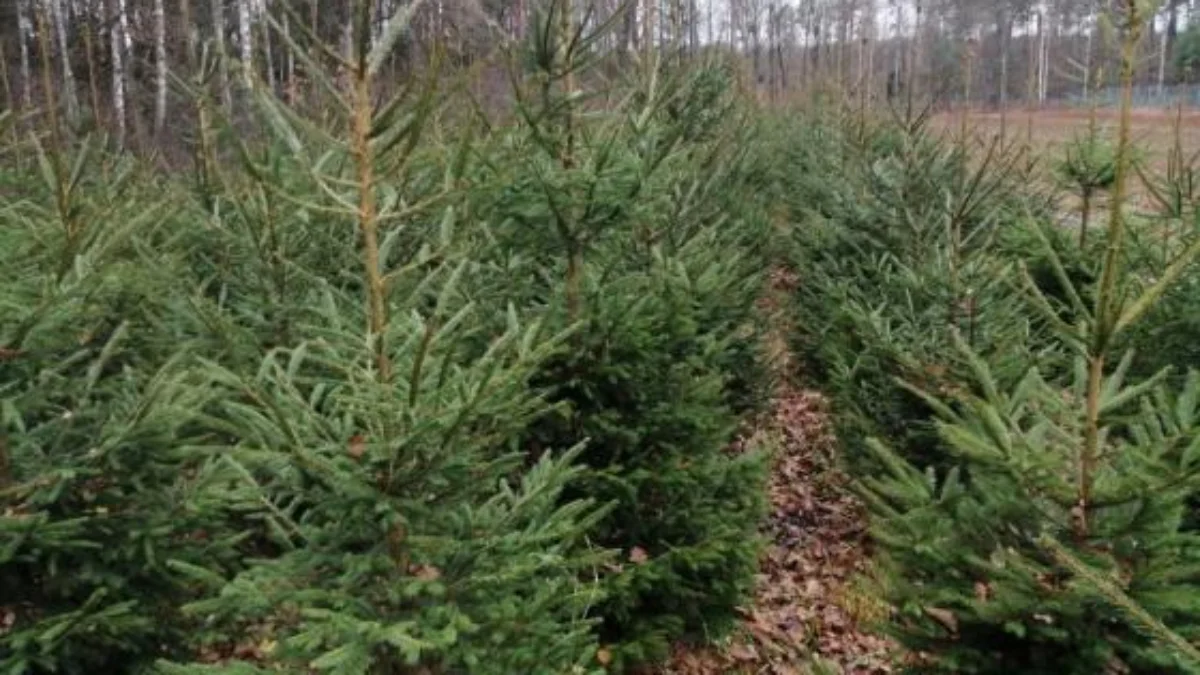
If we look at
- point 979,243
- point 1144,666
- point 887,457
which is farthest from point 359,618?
point 979,243

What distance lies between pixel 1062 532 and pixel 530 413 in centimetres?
184

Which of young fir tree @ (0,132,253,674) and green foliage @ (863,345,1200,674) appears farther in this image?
young fir tree @ (0,132,253,674)

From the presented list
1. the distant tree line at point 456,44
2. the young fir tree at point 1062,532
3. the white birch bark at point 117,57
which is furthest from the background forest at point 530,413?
the white birch bark at point 117,57

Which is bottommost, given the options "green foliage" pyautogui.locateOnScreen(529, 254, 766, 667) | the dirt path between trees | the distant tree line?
the dirt path between trees

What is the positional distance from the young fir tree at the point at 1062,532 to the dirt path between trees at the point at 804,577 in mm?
956

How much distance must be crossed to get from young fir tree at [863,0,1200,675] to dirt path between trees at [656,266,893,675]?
3.14ft

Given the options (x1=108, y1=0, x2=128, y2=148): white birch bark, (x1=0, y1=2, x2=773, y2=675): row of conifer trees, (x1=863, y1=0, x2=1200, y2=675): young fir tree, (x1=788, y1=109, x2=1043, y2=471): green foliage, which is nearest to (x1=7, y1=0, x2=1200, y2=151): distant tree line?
(x1=108, y1=0, x2=128, y2=148): white birch bark

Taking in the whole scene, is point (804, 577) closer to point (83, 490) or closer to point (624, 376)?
point (624, 376)

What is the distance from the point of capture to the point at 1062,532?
8.74 feet

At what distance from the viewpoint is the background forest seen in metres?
2.60

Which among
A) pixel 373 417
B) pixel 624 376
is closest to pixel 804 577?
pixel 624 376

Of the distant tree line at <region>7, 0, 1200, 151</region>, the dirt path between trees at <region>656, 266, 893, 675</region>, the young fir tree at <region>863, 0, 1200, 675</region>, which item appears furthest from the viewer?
the dirt path between trees at <region>656, 266, 893, 675</region>

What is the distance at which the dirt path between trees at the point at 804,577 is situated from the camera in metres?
5.33

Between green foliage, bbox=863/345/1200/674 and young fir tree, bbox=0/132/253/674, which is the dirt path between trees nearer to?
green foliage, bbox=863/345/1200/674
